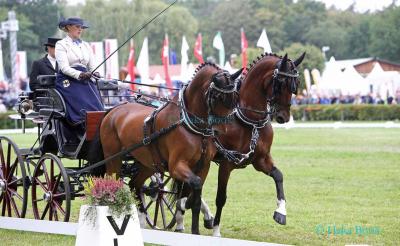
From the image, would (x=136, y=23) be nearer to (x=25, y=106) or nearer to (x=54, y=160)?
(x=25, y=106)

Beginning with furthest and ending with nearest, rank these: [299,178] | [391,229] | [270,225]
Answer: [299,178], [270,225], [391,229]

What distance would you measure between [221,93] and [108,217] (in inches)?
88.5

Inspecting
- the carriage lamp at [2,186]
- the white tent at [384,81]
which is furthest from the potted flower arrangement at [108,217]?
the white tent at [384,81]

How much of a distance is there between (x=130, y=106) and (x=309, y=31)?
84.9 meters

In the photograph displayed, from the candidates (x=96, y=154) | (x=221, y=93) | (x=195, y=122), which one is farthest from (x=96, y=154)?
(x=221, y=93)

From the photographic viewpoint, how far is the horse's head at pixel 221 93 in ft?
28.6

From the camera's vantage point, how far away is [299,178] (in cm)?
1623

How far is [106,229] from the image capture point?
6902 millimetres

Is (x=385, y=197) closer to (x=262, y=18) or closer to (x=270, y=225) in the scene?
(x=270, y=225)

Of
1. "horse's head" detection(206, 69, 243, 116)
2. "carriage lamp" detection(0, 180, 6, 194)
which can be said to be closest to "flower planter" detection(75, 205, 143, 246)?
"horse's head" detection(206, 69, 243, 116)

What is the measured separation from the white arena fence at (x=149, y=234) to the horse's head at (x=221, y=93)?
1.39 m

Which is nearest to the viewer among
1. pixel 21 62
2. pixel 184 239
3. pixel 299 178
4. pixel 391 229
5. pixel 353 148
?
pixel 184 239

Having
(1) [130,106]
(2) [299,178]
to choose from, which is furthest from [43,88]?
(2) [299,178]

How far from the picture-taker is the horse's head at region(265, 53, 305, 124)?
923 cm
